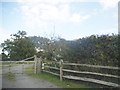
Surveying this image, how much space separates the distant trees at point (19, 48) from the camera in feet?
216

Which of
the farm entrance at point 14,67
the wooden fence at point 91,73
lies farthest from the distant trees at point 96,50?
the farm entrance at point 14,67

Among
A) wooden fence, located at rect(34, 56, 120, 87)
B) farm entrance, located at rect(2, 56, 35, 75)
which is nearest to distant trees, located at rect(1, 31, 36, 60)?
farm entrance, located at rect(2, 56, 35, 75)

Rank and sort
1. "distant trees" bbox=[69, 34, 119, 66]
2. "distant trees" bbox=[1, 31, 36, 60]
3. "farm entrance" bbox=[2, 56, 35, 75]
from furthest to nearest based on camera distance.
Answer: "distant trees" bbox=[1, 31, 36, 60] → "farm entrance" bbox=[2, 56, 35, 75] → "distant trees" bbox=[69, 34, 119, 66]

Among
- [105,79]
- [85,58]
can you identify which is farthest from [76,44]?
[105,79]

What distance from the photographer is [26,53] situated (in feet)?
218

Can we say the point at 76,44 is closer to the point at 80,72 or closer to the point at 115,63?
the point at 80,72

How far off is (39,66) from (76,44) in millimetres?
7574

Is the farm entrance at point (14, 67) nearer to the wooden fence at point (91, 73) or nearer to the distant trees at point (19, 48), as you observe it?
the wooden fence at point (91, 73)

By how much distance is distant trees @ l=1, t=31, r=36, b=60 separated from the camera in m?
65.9

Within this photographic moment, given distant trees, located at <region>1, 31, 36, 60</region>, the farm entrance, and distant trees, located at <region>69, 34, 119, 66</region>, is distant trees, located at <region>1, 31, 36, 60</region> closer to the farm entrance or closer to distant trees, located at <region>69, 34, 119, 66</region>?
the farm entrance

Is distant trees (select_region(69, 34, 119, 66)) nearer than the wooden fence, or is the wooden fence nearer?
the wooden fence

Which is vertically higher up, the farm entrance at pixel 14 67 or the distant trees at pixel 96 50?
the distant trees at pixel 96 50

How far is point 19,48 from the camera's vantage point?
223ft

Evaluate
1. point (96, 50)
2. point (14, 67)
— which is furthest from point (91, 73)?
point (14, 67)
